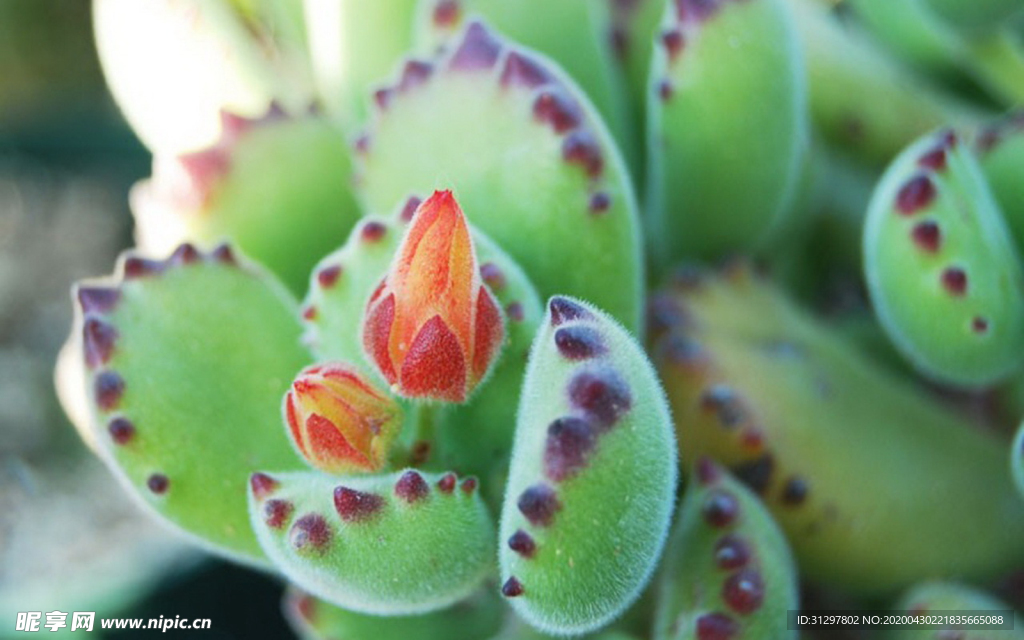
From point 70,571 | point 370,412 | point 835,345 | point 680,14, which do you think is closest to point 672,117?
point 680,14

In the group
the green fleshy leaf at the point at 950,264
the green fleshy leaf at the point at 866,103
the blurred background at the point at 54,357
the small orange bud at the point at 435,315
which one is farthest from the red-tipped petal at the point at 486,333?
the blurred background at the point at 54,357

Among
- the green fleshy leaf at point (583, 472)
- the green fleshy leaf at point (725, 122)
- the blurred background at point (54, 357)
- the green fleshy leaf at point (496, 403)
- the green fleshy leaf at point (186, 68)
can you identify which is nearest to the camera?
the green fleshy leaf at point (583, 472)

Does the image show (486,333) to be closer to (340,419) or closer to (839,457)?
(340,419)

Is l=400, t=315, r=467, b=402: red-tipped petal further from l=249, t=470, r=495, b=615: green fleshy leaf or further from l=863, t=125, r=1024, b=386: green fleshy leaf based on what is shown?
l=863, t=125, r=1024, b=386: green fleshy leaf

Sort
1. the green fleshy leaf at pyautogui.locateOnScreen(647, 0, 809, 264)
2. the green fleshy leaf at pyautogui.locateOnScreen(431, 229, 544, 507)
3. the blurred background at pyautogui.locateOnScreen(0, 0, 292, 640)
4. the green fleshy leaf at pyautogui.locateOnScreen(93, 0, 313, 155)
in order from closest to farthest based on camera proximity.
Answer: the green fleshy leaf at pyautogui.locateOnScreen(431, 229, 544, 507) → the green fleshy leaf at pyautogui.locateOnScreen(647, 0, 809, 264) → the green fleshy leaf at pyautogui.locateOnScreen(93, 0, 313, 155) → the blurred background at pyautogui.locateOnScreen(0, 0, 292, 640)

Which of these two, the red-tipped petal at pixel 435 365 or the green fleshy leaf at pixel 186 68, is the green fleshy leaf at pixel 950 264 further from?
the green fleshy leaf at pixel 186 68

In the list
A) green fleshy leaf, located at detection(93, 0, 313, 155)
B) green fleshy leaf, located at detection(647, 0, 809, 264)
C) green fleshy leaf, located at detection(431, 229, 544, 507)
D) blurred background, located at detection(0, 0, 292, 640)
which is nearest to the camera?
green fleshy leaf, located at detection(431, 229, 544, 507)

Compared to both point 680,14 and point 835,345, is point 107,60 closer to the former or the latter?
point 680,14

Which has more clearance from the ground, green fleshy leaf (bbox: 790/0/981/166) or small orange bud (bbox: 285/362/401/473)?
green fleshy leaf (bbox: 790/0/981/166)

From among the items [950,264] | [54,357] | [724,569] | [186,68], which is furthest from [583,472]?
[54,357]

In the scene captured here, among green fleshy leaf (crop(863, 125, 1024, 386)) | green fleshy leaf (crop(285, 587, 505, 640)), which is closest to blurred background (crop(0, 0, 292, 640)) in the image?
green fleshy leaf (crop(285, 587, 505, 640))
